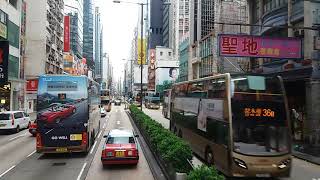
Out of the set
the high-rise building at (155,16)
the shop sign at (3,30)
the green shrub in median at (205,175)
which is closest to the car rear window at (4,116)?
the shop sign at (3,30)

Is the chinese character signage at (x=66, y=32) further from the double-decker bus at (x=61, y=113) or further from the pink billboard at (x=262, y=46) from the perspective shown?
the double-decker bus at (x=61, y=113)

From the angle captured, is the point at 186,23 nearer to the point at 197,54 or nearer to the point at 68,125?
the point at 197,54

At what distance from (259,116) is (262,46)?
1360 cm

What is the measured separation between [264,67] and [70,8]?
345 feet

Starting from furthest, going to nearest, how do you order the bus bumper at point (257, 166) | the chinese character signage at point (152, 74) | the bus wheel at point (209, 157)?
the chinese character signage at point (152, 74)
the bus wheel at point (209, 157)
the bus bumper at point (257, 166)

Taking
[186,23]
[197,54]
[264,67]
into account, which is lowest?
[264,67]

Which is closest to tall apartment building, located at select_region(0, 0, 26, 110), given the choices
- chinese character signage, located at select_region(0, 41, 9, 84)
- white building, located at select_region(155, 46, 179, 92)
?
chinese character signage, located at select_region(0, 41, 9, 84)

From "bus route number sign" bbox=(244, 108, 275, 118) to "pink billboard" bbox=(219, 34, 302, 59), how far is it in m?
12.7

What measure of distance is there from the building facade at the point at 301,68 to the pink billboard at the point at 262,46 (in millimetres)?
903

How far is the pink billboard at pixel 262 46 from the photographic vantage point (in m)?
27.5

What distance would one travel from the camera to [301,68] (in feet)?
87.1

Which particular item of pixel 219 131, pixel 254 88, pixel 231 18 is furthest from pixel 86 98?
pixel 231 18

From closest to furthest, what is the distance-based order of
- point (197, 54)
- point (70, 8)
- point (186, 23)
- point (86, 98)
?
1. point (86, 98)
2. point (197, 54)
3. point (70, 8)
4. point (186, 23)

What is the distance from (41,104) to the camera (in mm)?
20125
